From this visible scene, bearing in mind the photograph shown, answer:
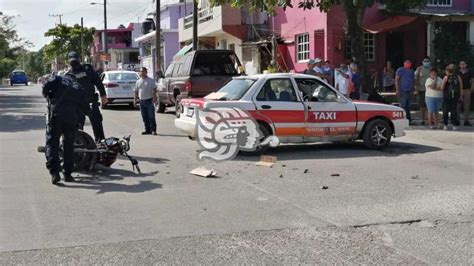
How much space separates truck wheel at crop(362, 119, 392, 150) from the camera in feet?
38.7

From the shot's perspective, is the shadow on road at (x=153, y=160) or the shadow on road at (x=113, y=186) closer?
the shadow on road at (x=113, y=186)

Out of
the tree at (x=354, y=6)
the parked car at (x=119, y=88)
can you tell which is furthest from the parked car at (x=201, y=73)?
the parked car at (x=119, y=88)

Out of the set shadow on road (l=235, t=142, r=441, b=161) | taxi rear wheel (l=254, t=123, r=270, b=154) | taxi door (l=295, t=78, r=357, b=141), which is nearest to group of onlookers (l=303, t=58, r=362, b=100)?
shadow on road (l=235, t=142, r=441, b=161)

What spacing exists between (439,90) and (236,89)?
587 cm

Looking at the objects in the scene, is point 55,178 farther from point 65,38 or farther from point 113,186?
point 65,38

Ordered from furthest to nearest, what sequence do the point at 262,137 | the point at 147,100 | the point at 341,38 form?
the point at 341,38 → the point at 147,100 → the point at 262,137

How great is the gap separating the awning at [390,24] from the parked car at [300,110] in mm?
11290

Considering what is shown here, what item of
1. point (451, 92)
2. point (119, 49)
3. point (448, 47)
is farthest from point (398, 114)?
point (119, 49)

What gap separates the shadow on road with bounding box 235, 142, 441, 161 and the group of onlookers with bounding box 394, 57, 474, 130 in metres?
2.58

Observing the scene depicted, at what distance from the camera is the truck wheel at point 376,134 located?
11805mm

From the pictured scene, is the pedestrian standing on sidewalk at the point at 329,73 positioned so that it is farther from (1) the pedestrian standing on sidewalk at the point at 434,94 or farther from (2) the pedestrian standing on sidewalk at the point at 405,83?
(1) the pedestrian standing on sidewalk at the point at 434,94

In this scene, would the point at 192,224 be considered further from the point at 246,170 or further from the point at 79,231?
the point at 246,170

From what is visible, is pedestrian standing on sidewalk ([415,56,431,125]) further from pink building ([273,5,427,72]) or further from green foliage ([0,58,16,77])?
green foliage ([0,58,16,77])

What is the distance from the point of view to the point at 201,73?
18.1 metres
